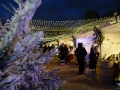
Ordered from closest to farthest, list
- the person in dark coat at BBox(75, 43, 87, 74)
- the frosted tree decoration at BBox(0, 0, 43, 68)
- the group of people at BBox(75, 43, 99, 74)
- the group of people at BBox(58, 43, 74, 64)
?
1. the frosted tree decoration at BBox(0, 0, 43, 68)
2. the group of people at BBox(75, 43, 99, 74)
3. the person in dark coat at BBox(75, 43, 87, 74)
4. the group of people at BBox(58, 43, 74, 64)

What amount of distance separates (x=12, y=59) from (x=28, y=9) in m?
0.28

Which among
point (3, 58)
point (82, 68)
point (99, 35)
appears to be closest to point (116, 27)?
point (99, 35)

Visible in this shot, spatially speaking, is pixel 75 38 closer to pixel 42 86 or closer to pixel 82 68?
pixel 82 68

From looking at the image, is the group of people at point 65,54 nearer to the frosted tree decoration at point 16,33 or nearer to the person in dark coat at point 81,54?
the person in dark coat at point 81,54

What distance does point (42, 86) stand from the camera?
1.48 m

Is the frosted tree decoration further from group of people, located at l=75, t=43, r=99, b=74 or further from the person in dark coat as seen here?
the person in dark coat

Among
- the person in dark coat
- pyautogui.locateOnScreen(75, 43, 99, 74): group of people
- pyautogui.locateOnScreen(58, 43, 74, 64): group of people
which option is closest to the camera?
pyautogui.locateOnScreen(75, 43, 99, 74): group of people

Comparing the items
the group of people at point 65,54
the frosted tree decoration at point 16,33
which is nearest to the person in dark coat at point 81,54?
the group of people at point 65,54

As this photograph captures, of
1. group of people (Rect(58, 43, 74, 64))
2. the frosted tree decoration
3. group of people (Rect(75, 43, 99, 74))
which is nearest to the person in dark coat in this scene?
group of people (Rect(75, 43, 99, 74))

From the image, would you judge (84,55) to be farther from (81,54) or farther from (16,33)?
(16,33)

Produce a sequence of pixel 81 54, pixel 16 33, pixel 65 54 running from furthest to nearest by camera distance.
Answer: pixel 65 54, pixel 81 54, pixel 16 33

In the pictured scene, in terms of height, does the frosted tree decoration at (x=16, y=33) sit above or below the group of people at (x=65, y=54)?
below

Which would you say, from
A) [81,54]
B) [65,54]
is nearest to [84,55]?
[81,54]

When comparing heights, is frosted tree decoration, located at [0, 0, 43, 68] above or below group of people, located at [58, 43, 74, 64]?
below
